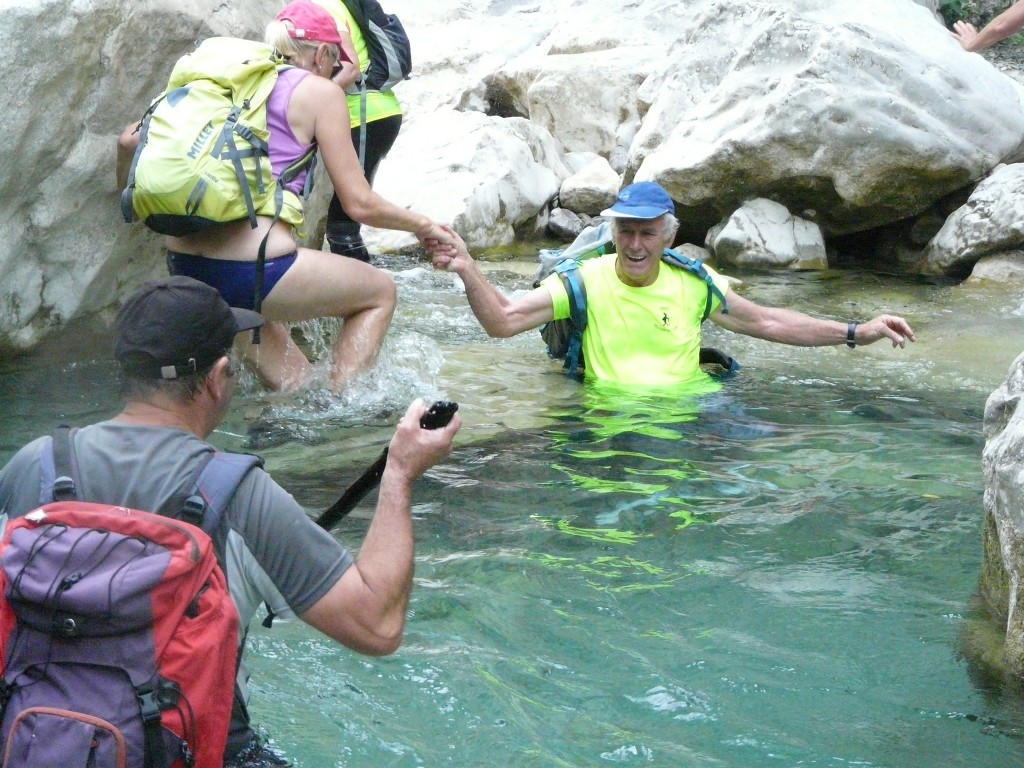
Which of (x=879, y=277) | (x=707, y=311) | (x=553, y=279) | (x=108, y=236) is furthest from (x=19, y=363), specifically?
(x=879, y=277)

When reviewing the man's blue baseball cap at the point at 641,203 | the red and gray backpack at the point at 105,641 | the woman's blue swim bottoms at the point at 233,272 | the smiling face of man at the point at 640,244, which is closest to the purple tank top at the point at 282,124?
the woman's blue swim bottoms at the point at 233,272

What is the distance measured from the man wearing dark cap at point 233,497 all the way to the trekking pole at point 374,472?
10 centimetres

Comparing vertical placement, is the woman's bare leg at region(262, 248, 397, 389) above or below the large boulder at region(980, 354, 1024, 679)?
below

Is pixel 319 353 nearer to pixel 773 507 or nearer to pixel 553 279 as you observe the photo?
pixel 553 279

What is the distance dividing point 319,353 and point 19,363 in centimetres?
160

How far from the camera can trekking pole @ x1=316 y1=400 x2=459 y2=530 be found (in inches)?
99.5

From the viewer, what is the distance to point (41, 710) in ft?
6.48

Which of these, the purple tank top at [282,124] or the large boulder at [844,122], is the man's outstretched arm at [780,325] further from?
the large boulder at [844,122]

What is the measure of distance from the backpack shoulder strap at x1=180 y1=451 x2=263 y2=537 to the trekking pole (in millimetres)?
325

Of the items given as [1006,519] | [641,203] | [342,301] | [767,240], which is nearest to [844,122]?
[767,240]

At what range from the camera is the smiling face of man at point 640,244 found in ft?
19.1

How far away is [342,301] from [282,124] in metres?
0.80

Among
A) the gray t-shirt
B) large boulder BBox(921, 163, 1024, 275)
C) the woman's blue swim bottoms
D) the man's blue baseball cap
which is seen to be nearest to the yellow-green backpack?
the woman's blue swim bottoms

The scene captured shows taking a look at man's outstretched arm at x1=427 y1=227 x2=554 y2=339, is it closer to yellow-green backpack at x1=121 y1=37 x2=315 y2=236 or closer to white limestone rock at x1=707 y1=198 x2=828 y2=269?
yellow-green backpack at x1=121 y1=37 x2=315 y2=236
